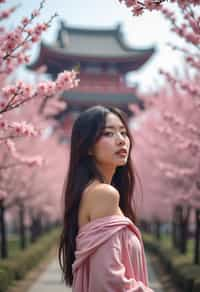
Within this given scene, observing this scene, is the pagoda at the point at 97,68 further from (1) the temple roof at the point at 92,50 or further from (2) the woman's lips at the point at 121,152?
(2) the woman's lips at the point at 121,152

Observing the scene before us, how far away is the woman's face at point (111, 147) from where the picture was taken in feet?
11.8

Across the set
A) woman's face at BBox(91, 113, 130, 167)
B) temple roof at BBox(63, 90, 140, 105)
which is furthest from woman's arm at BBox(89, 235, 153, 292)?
temple roof at BBox(63, 90, 140, 105)

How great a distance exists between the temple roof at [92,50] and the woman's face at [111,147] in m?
39.5

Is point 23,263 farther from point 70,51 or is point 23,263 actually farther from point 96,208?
point 70,51

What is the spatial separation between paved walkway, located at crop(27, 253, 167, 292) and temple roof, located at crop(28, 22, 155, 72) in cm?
2754

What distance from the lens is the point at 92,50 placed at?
51.0 metres

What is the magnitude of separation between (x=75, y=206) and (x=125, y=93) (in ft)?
138

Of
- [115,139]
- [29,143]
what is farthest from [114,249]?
[29,143]

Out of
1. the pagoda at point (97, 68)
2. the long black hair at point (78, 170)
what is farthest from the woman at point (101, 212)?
the pagoda at point (97, 68)

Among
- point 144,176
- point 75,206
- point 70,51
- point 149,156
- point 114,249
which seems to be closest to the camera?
point 114,249

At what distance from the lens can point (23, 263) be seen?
15.5m

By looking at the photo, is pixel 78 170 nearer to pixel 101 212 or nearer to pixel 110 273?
pixel 101 212

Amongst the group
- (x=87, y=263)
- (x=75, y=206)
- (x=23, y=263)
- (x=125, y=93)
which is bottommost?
(x=125, y=93)

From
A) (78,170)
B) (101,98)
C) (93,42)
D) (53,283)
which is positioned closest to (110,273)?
(78,170)
